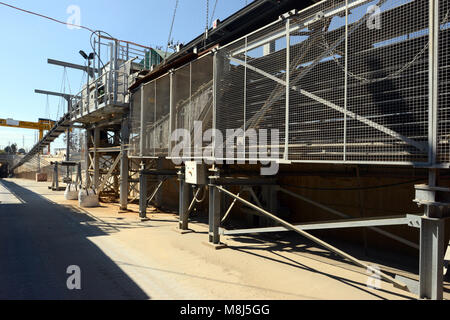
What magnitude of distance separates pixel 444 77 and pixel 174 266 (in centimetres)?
567

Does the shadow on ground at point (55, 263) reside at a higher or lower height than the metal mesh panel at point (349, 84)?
lower

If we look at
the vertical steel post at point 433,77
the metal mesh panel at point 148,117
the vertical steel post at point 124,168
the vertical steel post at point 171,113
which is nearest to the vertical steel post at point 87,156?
the vertical steel post at point 124,168

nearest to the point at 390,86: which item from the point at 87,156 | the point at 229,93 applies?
the point at 229,93

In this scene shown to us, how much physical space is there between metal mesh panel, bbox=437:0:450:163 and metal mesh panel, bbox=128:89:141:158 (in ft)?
33.4

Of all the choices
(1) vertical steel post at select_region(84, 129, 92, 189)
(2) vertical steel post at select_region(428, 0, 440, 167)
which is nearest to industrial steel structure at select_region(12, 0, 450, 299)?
(2) vertical steel post at select_region(428, 0, 440, 167)

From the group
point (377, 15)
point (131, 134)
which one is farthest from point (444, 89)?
point (131, 134)

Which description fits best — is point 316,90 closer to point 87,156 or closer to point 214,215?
point 214,215

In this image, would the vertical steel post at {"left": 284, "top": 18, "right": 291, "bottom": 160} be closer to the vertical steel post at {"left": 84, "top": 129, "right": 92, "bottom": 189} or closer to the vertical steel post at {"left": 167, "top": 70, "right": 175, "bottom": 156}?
the vertical steel post at {"left": 167, "top": 70, "right": 175, "bottom": 156}

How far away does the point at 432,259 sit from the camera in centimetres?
395

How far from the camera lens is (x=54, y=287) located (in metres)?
5.01

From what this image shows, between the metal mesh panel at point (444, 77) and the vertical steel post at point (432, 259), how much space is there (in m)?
0.91

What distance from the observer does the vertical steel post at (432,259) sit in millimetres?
3906

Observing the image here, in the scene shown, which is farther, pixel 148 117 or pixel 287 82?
pixel 148 117

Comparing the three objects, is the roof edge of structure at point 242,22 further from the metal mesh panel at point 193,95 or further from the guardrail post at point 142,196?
the guardrail post at point 142,196
